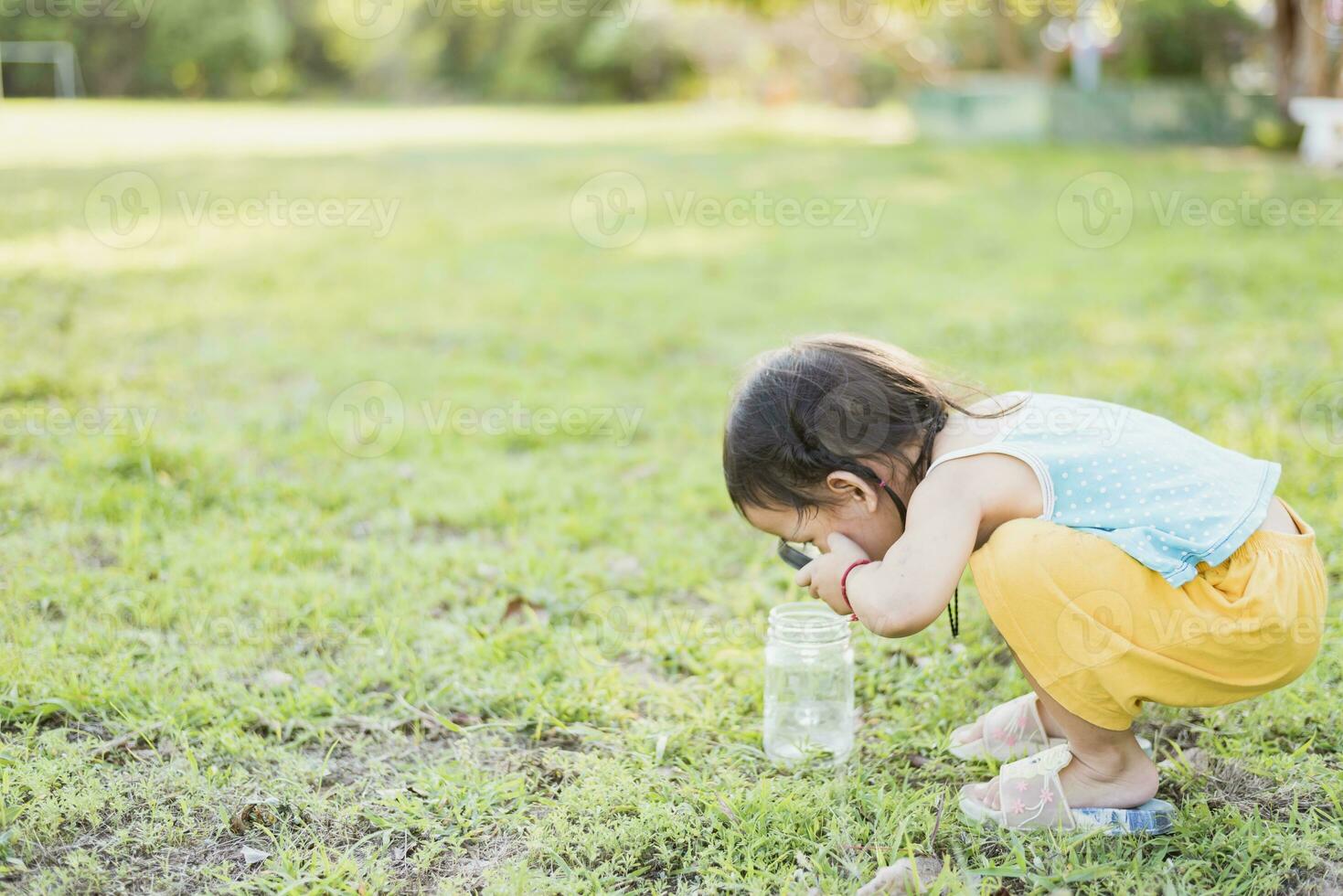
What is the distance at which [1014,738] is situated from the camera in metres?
2.36

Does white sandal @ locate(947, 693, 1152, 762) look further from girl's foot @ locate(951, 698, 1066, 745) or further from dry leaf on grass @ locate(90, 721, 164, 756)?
dry leaf on grass @ locate(90, 721, 164, 756)

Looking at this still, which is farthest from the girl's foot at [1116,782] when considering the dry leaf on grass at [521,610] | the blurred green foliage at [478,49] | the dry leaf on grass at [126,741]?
the blurred green foliage at [478,49]

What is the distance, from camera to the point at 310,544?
10.9 ft

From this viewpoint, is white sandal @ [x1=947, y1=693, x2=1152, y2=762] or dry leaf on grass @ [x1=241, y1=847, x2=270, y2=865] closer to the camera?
dry leaf on grass @ [x1=241, y1=847, x2=270, y2=865]

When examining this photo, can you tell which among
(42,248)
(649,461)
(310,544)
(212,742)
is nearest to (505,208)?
(42,248)

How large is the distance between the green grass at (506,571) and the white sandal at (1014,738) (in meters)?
0.06

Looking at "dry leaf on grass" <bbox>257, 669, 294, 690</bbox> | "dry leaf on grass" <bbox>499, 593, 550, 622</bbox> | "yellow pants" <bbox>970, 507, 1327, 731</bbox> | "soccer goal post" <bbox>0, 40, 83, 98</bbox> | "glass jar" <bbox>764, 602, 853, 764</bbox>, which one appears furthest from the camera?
"soccer goal post" <bbox>0, 40, 83, 98</bbox>

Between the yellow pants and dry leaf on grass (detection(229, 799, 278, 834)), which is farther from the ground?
the yellow pants

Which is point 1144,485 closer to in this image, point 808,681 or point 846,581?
point 846,581

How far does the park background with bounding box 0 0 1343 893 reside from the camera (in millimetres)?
2107

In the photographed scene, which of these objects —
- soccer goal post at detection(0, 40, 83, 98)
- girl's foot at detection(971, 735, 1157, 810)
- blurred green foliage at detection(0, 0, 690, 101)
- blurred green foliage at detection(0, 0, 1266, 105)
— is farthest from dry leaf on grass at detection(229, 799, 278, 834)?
soccer goal post at detection(0, 40, 83, 98)

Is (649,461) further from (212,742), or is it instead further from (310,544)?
(212,742)

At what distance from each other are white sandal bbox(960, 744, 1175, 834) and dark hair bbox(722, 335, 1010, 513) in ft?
1.93

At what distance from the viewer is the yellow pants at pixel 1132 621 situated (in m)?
1.91
